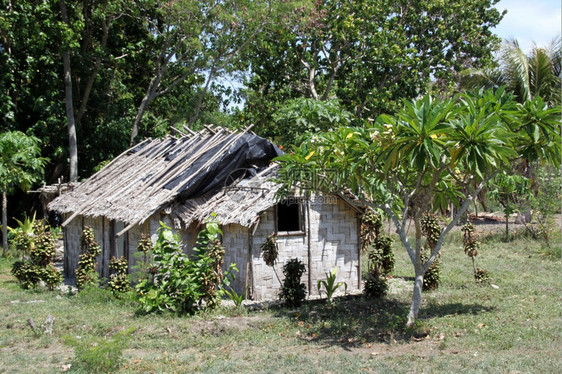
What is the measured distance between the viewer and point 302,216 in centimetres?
1138

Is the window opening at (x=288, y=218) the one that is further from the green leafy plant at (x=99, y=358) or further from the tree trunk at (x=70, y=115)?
the tree trunk at (x=70, y=115)

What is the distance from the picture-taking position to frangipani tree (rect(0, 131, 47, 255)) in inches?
616

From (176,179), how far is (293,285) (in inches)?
144

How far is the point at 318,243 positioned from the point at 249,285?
1.70 meters

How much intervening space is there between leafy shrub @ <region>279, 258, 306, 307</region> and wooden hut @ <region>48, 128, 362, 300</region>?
0.69 metres

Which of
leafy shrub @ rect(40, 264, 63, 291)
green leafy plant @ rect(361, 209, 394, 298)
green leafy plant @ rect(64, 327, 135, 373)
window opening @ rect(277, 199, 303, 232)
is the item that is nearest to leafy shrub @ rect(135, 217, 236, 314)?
window opening @ rect(277, 199, 303, 232)

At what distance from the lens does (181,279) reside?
973 centimetres

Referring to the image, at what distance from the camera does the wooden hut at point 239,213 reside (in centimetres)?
1097

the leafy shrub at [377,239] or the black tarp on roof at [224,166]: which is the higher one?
the black tarp on roof at [224,166]

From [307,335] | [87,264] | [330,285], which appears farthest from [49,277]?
[307,335]

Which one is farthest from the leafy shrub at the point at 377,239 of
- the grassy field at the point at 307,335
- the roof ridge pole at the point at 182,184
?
the roof ridge pole at the point at 182,184

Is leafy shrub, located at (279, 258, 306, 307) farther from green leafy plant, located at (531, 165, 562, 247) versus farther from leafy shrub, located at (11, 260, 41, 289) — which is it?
green leafy plant, located at (531, 165, 562, 247)

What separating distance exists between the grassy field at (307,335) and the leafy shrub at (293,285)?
0.32 metres

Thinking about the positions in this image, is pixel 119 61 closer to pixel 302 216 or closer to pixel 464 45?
pixel 302 216
